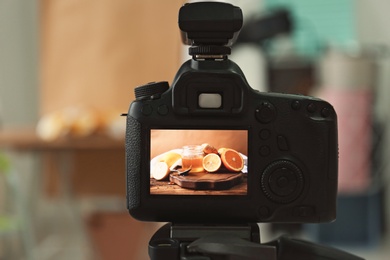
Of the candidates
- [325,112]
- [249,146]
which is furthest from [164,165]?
[325,112]

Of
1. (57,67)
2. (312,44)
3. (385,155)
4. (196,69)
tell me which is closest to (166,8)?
(57,67)

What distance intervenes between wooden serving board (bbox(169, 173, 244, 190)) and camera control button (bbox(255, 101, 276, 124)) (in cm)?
8

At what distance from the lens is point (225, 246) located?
852 millimetres

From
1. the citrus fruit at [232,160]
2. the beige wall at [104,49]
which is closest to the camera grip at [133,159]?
the citrus fruit at [232,160]

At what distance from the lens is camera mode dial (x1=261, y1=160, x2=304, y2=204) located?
93 cm

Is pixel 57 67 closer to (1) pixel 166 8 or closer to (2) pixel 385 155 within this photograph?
(1) pixel 166 8

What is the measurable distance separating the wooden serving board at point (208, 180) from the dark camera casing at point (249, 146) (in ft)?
0.04

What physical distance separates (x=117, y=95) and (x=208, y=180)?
7.85ft

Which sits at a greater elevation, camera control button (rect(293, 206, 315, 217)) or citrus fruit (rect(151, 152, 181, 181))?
citrus fruit (rect(151, 152, 181, 181))

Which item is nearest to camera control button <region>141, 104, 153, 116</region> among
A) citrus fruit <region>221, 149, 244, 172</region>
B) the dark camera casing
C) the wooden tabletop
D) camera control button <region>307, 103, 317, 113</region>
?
the dark camera casing

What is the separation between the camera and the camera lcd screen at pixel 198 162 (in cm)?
→ 91

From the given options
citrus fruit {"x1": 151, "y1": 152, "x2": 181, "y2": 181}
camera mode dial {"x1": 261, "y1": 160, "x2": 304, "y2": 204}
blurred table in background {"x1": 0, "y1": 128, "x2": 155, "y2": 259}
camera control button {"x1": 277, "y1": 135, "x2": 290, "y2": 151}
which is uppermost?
camera control button {"x1": 277, "y1": 135, "x2": 290, "y2": 151}

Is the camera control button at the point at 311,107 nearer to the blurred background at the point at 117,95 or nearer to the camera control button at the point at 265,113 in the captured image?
the camera control button at the point at 265,113

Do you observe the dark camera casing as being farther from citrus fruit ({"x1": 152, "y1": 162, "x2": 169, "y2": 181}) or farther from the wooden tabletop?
the wooden tabletop
